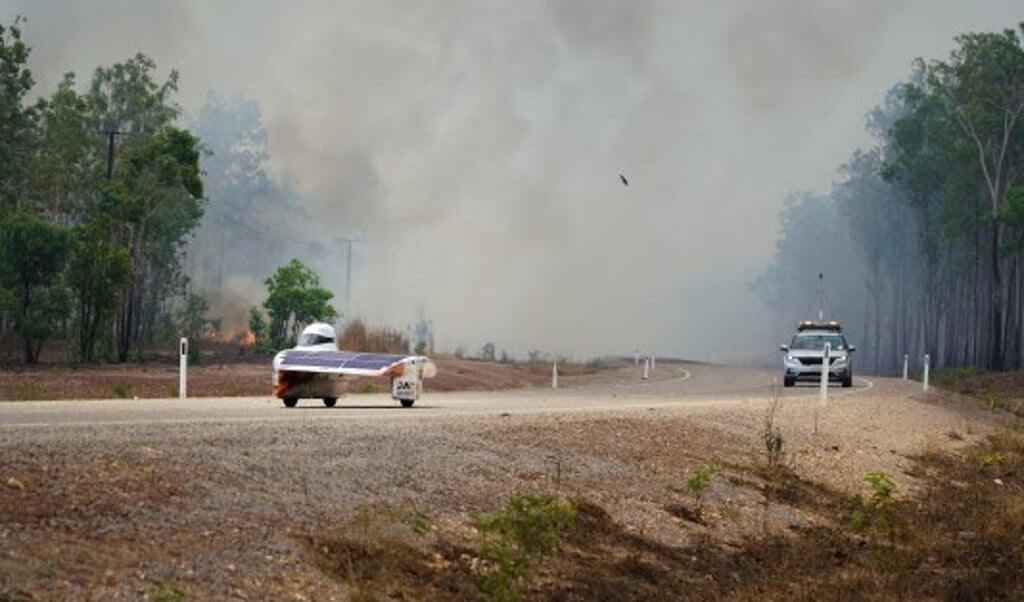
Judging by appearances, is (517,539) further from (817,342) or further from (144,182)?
(144,182)

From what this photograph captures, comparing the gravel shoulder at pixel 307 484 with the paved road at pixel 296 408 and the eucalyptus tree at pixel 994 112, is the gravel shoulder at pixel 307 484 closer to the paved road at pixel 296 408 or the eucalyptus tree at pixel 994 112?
the paved road at pixel 296 408

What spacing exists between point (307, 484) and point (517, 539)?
7.15 feet

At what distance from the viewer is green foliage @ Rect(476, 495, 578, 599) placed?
11.9 metres

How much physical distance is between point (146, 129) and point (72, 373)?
4543cm

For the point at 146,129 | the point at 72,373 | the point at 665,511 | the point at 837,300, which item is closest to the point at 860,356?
the point at 837,300

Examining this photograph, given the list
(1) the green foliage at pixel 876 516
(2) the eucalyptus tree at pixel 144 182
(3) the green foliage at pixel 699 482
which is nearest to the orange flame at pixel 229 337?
(2) the eucalyptus tree at pixel 144 182

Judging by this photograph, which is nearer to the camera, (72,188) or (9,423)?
(9,423)

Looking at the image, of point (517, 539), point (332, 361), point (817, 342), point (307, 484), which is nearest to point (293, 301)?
point (817, 342)

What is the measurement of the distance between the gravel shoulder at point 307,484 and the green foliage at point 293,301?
37.3 m

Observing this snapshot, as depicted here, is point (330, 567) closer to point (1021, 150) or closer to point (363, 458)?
point (363, 458)

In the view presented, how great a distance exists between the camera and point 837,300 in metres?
161

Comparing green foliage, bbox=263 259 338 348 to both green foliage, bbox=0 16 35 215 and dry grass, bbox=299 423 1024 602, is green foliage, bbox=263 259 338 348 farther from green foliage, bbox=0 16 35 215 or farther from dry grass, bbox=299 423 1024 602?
dry grass, bbox=299 423 1024 602

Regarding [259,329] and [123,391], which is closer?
[123,391]

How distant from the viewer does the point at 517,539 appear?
42.7ft
